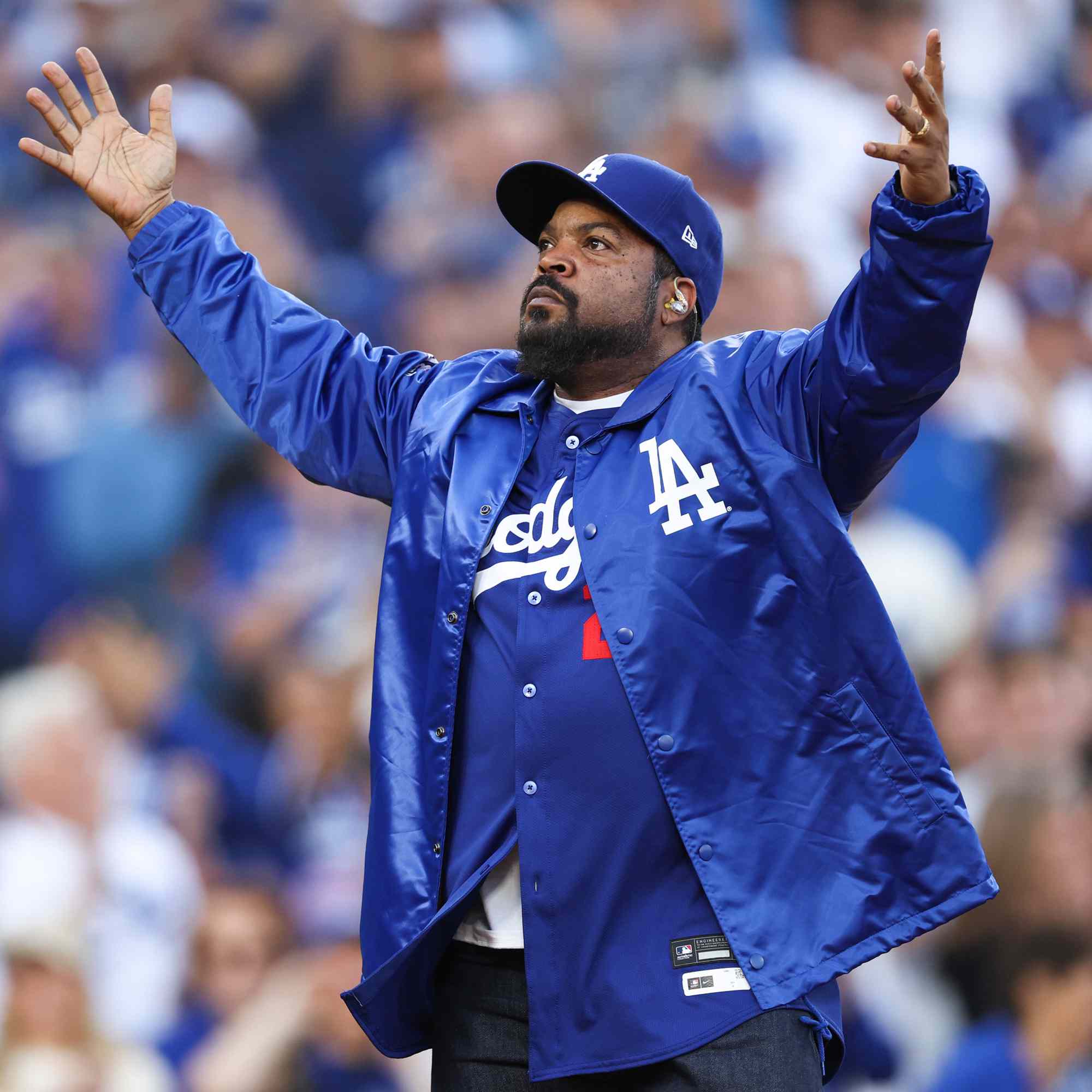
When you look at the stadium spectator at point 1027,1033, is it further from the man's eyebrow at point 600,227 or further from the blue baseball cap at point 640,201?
the man's eyebrow at point 600,227

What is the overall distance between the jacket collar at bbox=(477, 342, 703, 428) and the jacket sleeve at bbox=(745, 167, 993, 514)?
0.23 metres

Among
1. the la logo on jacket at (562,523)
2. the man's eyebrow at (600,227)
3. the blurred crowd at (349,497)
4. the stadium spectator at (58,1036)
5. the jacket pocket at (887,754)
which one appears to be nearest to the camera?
the jacket pocket at (887,754)

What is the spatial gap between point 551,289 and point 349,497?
2.76 meters

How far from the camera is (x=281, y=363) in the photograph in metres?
2.41

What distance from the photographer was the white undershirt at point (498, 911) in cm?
204

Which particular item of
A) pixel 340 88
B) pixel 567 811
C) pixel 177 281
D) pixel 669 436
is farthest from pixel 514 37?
pixel 567 811

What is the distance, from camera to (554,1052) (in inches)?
76.2

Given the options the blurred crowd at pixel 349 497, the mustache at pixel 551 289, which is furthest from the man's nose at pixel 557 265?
the blurred crowd at pixel 349 497

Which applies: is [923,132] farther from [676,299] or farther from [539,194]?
[539,194]

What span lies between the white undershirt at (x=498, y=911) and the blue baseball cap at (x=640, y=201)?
40.4 inches

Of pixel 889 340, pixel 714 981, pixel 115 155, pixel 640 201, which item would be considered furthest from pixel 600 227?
pixel 714 981

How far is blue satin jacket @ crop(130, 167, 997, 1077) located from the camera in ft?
6.26

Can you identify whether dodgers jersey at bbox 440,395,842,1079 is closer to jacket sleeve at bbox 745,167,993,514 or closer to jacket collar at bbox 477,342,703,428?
jacket collar at bbox 477,342,703,428

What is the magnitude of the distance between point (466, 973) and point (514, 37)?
4371 mm
